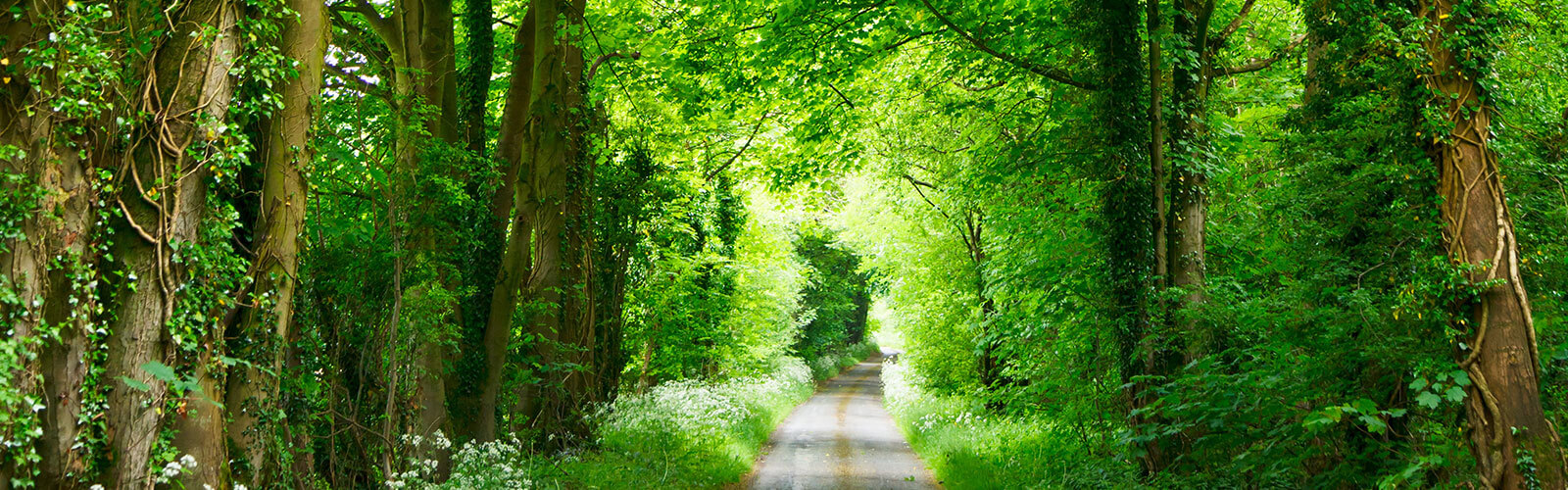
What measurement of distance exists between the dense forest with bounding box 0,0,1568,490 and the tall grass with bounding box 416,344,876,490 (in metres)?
0.09

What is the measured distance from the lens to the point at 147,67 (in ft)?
15.1

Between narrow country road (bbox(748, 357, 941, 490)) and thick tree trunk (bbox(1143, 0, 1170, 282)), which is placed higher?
thick tree trunk (bbox(1143, 0, 1170, 282))

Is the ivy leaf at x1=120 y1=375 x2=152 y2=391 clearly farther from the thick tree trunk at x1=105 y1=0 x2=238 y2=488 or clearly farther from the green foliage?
the green foliage

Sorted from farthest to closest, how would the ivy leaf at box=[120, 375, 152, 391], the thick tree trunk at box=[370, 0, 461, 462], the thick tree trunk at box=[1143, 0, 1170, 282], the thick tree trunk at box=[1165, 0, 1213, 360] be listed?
1. the thick tree trunk at box=[1165, 0, 1213, 360]
2. the thick tree trunk at box=[1143, 0, 1170, 282]
3. the thick tree trunk at box=[370, 0, 461, 462]
4. the ivy leaf at box=[120, 375, 152, 391]

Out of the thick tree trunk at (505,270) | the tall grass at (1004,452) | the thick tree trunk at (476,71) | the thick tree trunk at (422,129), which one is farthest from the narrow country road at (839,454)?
the thick tree trunk at (476,71)

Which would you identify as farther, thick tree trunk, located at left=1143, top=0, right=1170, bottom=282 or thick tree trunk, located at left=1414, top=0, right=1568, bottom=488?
thick tree trunk, located at left=1143, top=0, right=1170, bottom=282

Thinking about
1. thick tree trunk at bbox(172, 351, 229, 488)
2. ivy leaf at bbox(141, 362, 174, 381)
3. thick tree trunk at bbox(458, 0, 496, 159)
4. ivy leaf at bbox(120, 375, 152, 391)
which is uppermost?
thick tree trunk at bbox(458, 0, 496, 159)

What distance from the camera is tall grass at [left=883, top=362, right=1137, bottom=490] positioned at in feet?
32.2

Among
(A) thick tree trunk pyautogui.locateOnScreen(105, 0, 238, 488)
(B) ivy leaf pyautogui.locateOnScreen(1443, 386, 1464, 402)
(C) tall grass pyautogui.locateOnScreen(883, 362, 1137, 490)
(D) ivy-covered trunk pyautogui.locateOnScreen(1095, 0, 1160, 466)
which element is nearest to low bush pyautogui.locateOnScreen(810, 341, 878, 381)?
(C) tall grass pyautogui.locateOnScreen(883, 362, 1137, 490)

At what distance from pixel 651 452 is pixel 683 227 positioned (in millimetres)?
5586

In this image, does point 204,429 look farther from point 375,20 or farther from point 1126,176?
point 1126,176

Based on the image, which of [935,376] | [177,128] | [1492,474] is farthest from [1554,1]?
[935,376]

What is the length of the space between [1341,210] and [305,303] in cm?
739

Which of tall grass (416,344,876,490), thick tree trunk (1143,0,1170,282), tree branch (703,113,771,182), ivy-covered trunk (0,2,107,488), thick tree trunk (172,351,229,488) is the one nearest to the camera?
ivy-covered trunk (0,2,107,488)
